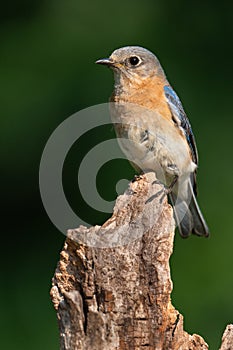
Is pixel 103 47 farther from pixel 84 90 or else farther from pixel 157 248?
pixel 157 248

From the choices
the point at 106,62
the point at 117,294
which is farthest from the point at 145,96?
the point at 117,294

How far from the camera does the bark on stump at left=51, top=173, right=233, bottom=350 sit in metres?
3.50

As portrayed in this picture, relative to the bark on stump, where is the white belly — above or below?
above

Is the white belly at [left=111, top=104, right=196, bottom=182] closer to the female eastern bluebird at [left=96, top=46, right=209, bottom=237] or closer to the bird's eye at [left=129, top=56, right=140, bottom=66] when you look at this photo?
the female eastern bluebird at [left=96, top=46, right=209, bottom=237]

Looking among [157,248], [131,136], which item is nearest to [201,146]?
[131,136]

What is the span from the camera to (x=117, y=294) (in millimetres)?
3555

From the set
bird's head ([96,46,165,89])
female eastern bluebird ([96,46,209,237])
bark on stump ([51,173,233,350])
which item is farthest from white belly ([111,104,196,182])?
bark on stump ([51,173,233,350])

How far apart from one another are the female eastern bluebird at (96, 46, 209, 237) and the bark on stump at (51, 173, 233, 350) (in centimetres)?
161

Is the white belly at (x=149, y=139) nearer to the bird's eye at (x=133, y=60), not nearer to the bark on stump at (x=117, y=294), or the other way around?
the bird's eye at (x=133, y=60)

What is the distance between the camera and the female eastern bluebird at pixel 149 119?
534cm

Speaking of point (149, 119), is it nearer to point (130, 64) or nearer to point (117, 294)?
point (130, 64)

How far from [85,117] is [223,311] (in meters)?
1.96

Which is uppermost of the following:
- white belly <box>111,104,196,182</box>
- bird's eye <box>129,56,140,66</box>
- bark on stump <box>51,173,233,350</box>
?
bird's eye <box>129,56,140,66</box>

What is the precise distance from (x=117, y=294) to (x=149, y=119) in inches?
80.0
